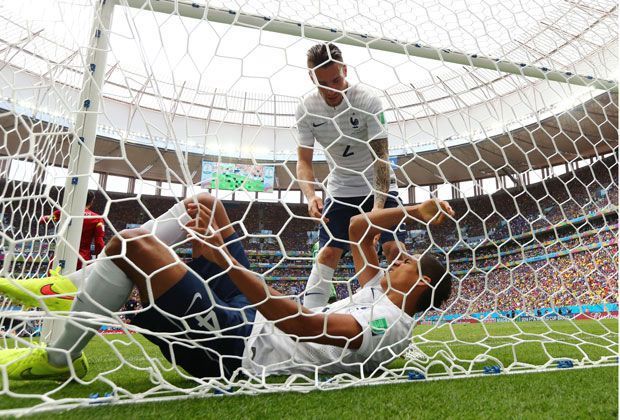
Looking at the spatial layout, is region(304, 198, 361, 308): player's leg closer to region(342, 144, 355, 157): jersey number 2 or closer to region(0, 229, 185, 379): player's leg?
region(342, 144, 355, 157): jersey number 2

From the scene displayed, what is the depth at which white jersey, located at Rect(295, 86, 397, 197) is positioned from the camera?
6.84 feet

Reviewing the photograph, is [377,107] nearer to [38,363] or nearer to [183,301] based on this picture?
[183,301]

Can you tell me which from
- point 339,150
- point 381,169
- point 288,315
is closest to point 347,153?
point 339,150

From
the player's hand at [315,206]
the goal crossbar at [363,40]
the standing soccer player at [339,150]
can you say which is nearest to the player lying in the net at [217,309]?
the player's hand at [315,206]

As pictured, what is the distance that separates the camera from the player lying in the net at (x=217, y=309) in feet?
4.07

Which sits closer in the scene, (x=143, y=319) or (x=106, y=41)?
(x=143, y=319)

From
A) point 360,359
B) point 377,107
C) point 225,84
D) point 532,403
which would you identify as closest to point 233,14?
point 377,107

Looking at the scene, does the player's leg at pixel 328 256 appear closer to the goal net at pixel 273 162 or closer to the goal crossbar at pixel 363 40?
the goal net at pixel 273 162

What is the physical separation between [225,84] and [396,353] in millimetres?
10175

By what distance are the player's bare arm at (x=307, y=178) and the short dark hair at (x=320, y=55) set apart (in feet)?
1.40

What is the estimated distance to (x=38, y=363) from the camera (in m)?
1.40

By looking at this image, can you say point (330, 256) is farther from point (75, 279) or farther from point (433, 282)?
point (75, 279)

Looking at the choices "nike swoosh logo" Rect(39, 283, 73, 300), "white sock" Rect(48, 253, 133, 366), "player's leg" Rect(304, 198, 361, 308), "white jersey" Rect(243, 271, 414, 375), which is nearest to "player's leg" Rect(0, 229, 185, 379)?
"white sock" Rect(48, 253, 133, 366)

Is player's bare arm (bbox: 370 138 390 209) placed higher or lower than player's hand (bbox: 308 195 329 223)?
higher
